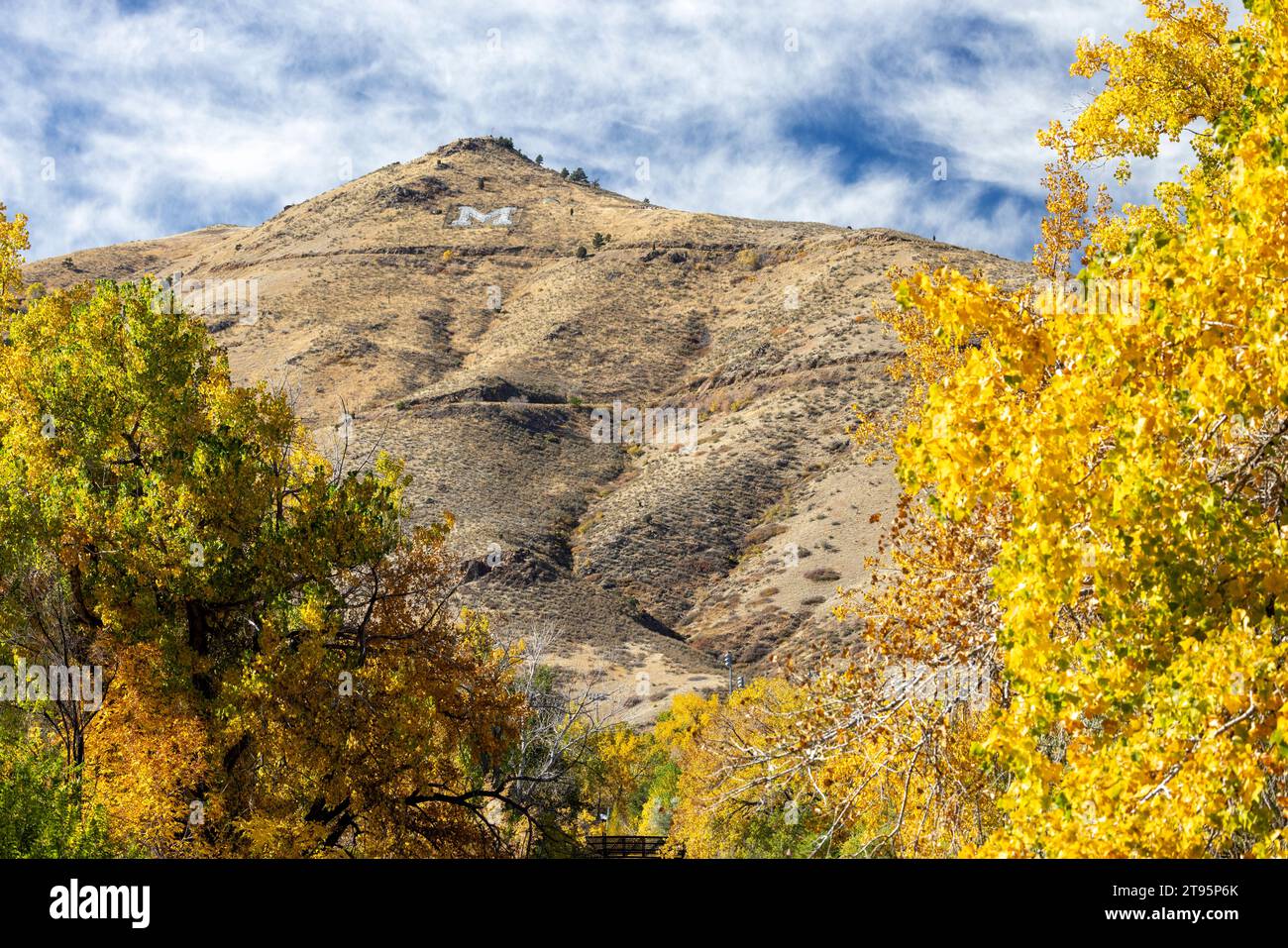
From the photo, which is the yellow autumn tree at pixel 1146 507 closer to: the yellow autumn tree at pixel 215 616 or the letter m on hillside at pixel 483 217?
the yellow autumn tree at pixel 215 616

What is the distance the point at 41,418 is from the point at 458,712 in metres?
7.85

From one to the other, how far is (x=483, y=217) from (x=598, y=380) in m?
54.6

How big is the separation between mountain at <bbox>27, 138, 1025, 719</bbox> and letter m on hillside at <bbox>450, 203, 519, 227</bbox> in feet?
1.62

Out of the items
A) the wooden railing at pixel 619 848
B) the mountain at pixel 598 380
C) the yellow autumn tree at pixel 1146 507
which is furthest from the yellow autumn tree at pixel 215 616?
the mountain at pixel 598 380

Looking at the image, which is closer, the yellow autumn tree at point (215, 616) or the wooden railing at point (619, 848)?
the yellow autumn tree at point (215, 616)

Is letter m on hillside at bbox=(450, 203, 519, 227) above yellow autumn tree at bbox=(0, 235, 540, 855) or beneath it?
above

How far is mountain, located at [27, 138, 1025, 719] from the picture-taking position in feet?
205

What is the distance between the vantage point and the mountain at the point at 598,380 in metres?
62.4

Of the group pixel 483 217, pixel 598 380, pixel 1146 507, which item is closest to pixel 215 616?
pixel 1146 507

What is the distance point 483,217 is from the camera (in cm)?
13900

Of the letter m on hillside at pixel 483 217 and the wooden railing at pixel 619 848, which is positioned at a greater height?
the letter m on hillside at pixel 483 217

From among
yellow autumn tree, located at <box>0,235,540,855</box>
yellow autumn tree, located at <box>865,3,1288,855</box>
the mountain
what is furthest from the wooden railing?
the mountain

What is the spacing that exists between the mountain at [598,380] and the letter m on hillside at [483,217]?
494mm

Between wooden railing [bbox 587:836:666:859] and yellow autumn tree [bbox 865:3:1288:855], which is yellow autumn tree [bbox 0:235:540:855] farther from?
yellow autumn tree [bbox 865:3:1288:855]
